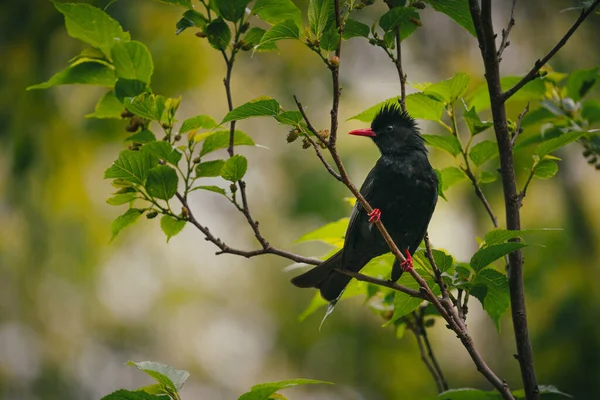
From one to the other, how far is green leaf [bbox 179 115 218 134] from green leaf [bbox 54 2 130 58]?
15.3 inches

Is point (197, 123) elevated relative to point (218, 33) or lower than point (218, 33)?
lower

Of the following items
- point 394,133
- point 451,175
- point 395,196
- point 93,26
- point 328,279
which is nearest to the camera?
point 93,26

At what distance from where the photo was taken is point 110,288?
1020cm

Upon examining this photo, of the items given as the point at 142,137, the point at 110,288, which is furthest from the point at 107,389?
the point at 142,137

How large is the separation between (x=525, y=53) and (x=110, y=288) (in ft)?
21.8

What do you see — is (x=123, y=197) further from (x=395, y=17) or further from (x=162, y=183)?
(x=395, y=17)

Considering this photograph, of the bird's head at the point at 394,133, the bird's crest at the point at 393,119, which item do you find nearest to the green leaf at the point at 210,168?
the bird's head at the point at 394,133

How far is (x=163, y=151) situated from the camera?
215cm

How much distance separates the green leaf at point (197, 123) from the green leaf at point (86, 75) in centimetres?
36

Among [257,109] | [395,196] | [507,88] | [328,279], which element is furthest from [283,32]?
[395,196]

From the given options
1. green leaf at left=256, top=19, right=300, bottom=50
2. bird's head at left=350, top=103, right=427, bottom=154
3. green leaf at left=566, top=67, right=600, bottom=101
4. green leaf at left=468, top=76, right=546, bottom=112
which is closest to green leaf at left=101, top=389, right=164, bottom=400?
green leaf at left=256, top=19, right=300, bottom=50

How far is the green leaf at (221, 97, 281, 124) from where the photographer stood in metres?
1.83

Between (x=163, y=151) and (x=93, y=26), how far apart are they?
0.55 meters

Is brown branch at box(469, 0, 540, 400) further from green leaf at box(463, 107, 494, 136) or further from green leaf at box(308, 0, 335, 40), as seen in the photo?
green leaf at box(308, 0, 335, 40)
